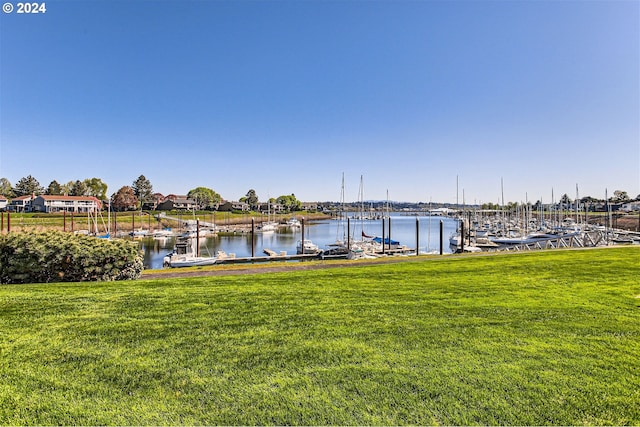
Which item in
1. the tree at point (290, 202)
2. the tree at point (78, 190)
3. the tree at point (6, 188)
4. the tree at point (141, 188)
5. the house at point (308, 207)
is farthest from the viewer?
the house at point (308, 207)

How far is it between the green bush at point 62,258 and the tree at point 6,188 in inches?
3919

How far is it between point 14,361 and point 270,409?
3124mm

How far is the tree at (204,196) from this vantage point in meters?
108

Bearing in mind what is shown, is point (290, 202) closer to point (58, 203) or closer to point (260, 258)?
point (58, 203)

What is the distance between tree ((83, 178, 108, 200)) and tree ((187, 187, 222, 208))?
2475cm


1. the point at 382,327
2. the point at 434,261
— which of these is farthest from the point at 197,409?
the point at 434,261

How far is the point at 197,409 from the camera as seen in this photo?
9.37 feet

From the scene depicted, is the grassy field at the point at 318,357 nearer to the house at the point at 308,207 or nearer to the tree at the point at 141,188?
the tree at the point at 141,188

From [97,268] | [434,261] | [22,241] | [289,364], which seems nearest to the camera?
[289,364]

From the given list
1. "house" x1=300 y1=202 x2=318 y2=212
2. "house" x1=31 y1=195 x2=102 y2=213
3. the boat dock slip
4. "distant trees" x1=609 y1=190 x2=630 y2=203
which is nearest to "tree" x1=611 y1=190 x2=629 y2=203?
"distant trees" x1=609 y1=190 x2=630 y2=203

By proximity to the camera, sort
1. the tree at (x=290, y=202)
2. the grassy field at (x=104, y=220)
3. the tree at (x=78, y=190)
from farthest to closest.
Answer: the tree at (x=290, y=202)
the tree at (x=78, y=190)
the grassy field at (x=104, y=220)

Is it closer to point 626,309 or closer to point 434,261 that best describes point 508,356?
point 626,309

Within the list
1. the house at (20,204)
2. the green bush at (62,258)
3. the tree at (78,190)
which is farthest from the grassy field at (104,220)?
the green bush at (62,258)

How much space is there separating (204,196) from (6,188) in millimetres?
48470
